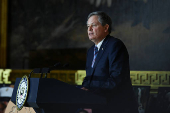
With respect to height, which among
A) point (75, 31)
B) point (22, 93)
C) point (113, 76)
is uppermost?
point (75, 31)

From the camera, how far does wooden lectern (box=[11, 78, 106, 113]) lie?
2.18m

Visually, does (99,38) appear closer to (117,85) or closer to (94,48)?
(94,48)

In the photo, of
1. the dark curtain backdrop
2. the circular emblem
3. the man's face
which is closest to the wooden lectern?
the circular emblem

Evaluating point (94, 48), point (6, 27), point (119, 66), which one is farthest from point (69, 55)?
point (119, 66)

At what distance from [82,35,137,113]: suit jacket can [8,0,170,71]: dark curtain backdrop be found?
334cm

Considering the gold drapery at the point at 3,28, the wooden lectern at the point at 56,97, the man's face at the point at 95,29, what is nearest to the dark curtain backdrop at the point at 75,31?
the gold drapery at the point at 3,28

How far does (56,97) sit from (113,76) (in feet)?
2.05

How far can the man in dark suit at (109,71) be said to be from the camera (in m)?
2.58

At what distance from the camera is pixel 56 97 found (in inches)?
87.6

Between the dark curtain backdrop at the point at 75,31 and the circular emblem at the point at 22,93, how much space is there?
13.0 ft

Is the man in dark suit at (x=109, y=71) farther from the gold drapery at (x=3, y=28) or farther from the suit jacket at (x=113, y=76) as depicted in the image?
the gold drapery at (x=3, y=28)

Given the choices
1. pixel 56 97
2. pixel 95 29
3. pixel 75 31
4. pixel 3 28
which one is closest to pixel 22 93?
pixel 56 97

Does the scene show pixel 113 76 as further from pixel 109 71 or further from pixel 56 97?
pixel 56 97

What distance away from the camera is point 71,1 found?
7023 millimetres
